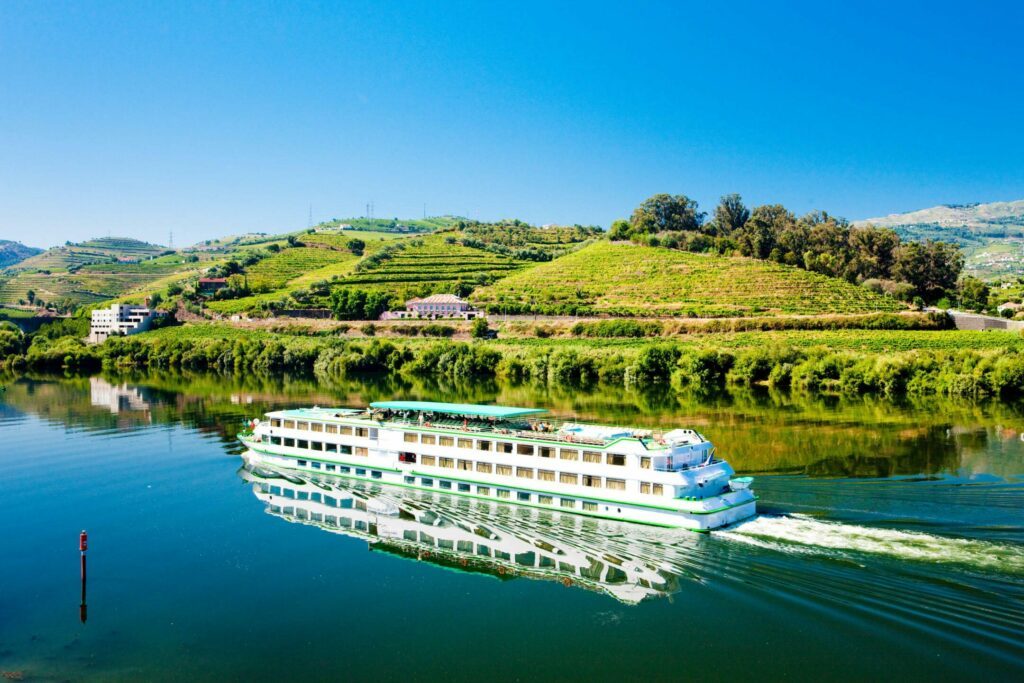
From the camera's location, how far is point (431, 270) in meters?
152

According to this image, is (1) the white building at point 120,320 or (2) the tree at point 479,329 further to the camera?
(1) the white building at point 120,320

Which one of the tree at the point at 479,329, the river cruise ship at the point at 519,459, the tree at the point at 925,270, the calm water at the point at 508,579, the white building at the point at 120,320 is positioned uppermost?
the tree at the point at 925,270

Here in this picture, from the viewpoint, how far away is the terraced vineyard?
141375 millimetres

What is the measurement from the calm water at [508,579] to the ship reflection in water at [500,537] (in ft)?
0.38

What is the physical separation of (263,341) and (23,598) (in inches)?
3621

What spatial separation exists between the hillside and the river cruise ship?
243 feet

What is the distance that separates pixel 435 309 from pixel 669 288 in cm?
3741

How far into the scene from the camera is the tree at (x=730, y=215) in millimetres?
158625

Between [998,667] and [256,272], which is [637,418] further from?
[256,272]

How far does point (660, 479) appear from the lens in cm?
3092

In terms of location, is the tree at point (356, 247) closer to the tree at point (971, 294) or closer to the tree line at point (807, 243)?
the tree line at point (807, 243)

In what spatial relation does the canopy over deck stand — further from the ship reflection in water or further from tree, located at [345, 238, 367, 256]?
tree, located at [345, 238, 367, 256]

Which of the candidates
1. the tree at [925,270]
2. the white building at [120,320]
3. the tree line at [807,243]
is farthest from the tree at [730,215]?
the white building at [120,320]

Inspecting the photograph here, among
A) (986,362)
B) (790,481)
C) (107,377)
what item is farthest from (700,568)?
(107,377)
